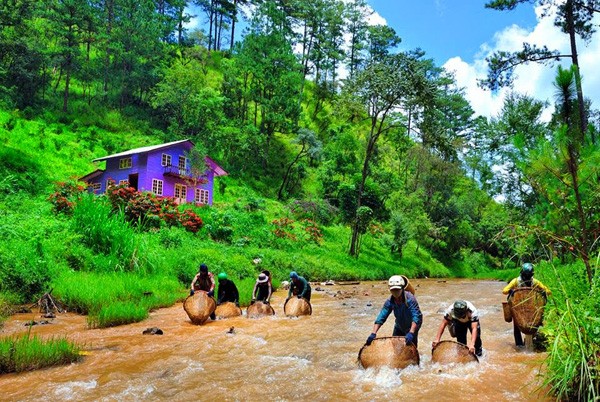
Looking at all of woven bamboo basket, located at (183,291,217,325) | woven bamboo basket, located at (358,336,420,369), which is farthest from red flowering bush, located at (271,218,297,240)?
woven bamboo basket, located at (358,336,420,369)

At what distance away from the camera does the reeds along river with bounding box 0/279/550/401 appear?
5652 millimetres

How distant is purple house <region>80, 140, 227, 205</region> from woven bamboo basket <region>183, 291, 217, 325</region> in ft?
79.7

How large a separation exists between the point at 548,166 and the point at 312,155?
38227mm

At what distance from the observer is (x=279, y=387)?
6027mm

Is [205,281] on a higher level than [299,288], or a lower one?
higher

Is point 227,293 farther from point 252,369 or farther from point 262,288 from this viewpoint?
point 252,369

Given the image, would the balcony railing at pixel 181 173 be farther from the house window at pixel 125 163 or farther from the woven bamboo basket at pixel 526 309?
the woven bamboo basket at pixel 526 309

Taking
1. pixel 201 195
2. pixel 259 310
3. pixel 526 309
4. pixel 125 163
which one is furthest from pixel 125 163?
pixel 526 309

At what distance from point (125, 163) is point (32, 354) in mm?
30989

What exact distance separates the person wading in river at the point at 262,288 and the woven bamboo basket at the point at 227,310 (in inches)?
25.4

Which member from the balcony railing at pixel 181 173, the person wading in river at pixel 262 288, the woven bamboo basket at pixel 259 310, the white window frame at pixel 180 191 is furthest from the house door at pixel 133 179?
the woven bamboo basket at pixel 259 310

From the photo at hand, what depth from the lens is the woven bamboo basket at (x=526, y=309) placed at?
769 cm

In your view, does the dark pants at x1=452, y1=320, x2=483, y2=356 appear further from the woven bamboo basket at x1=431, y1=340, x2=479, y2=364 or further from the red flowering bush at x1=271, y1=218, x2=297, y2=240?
the red flowering bush at x1=271, y1=218, x2=297, y2=240

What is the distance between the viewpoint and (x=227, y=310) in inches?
455
